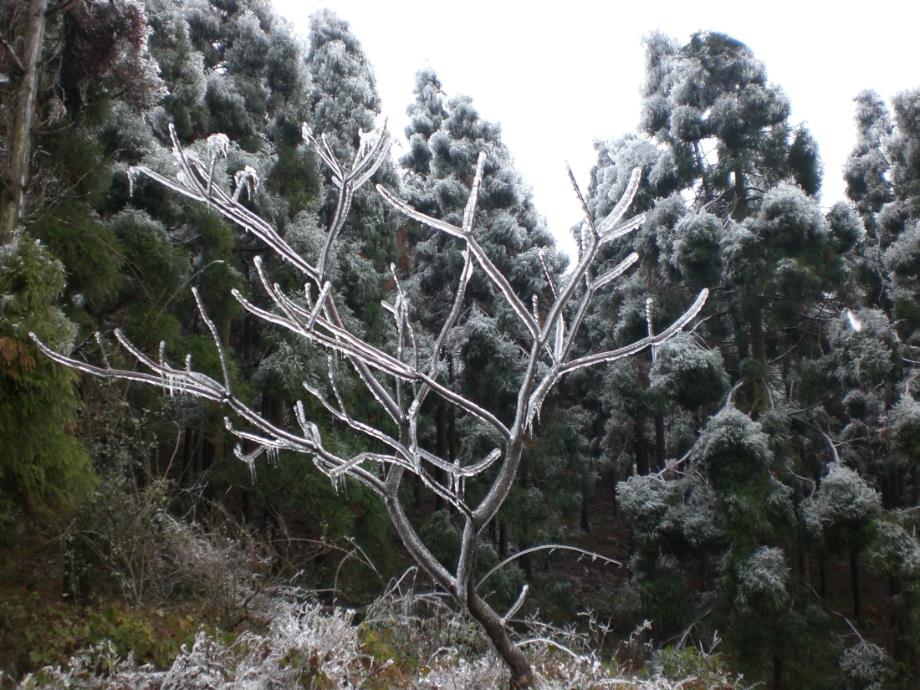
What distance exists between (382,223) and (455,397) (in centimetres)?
1090

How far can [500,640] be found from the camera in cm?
307

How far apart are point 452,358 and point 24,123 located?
6.95m

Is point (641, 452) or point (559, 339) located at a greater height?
point (641, 452)

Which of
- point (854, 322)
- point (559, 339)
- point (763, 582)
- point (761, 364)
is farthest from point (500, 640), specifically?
point (854, 322)

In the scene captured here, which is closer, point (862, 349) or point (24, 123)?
Result: point (24, 123)

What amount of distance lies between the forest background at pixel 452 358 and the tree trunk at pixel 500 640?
97 centimetres

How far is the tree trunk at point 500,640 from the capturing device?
117 inches

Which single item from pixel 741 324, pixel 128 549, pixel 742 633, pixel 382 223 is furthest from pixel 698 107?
pixel 128 549

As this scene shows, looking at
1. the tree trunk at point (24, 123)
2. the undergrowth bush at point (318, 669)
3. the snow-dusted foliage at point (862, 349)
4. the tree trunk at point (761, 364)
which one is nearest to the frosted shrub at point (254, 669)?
the undergrowth bush at point (318, 669)

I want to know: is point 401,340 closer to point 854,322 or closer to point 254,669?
point 254,669

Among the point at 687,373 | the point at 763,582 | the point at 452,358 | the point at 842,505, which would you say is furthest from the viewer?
the point at 452,358

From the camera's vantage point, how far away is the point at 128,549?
598cm

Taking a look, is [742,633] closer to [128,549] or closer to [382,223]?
[128,549]

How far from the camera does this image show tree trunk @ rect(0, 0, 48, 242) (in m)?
5.59
